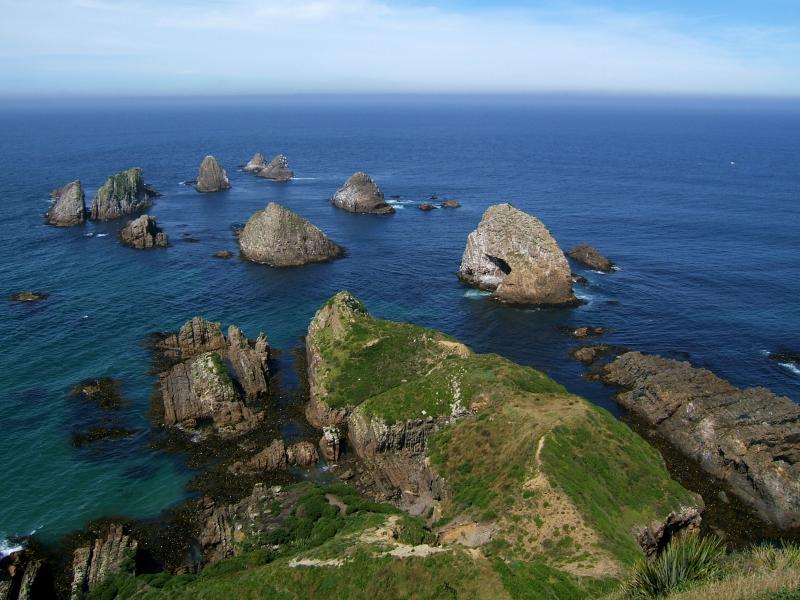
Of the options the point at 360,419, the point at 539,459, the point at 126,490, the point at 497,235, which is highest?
the point at 497,235

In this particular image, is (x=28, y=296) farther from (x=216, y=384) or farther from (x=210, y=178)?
(x=210, y=178)

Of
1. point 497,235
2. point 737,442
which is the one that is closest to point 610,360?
point 737,442

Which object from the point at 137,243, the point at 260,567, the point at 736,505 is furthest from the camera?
the point at 137,243

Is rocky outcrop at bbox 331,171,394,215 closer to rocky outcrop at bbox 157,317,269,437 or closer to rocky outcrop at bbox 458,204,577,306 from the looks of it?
rocky outcrop at bbox 458,204,577,306

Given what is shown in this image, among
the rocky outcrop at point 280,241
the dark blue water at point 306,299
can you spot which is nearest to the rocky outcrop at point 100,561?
the dark blue water at point 306,299

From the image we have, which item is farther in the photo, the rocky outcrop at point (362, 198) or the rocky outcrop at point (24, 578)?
the rocky outcrop at point (362, 198)

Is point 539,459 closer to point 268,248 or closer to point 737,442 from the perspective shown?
point 737,442

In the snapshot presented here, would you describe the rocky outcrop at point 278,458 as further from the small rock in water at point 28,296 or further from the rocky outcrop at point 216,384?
the small rock in water at point 28,296
